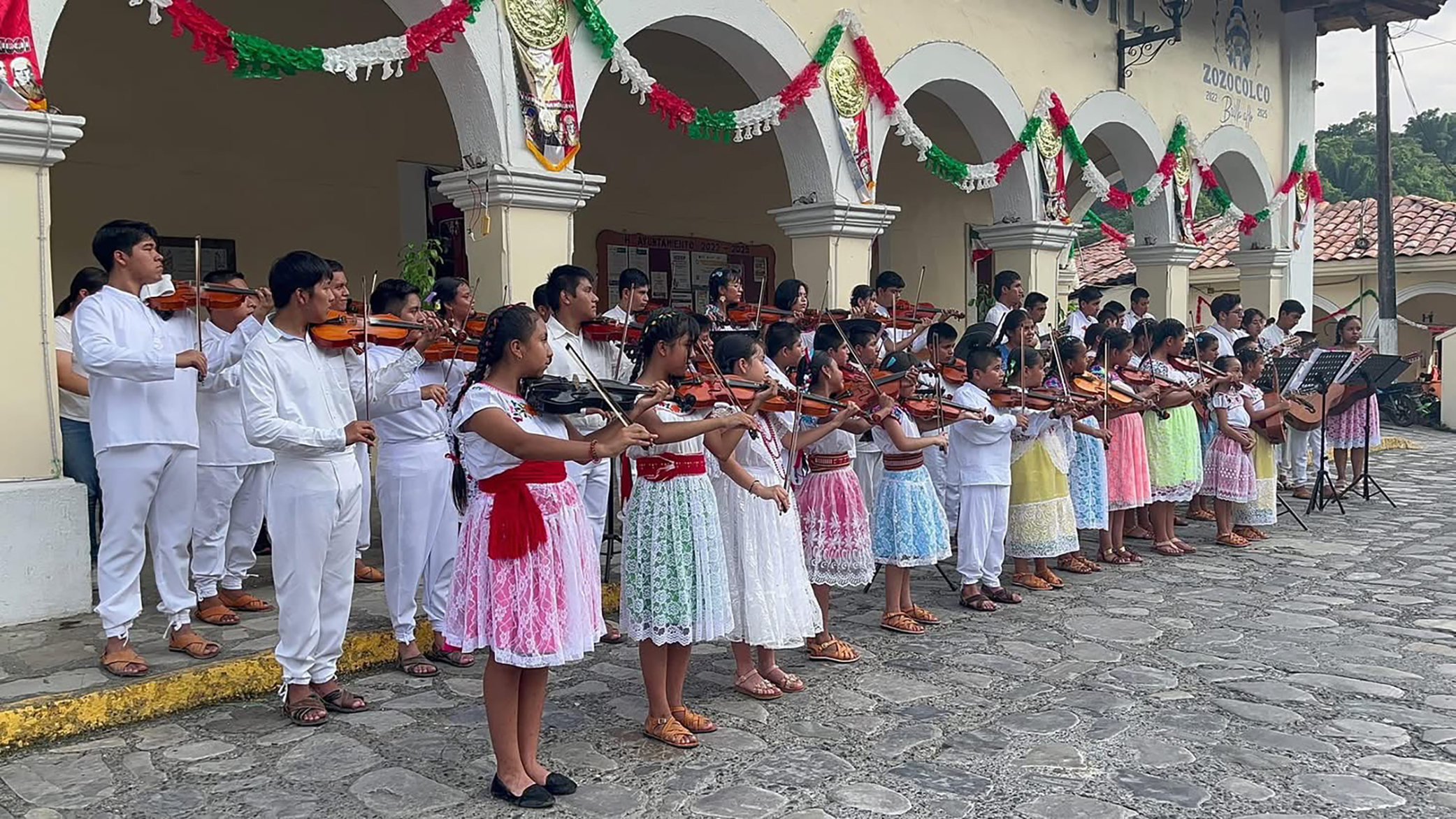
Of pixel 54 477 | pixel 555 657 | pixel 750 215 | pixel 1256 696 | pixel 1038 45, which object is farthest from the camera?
pixel 750 215

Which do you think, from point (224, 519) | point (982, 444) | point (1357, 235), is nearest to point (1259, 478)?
point (982, 444)

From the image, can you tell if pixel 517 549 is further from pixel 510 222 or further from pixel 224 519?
pixel 510 222

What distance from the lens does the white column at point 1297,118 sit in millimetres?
14852

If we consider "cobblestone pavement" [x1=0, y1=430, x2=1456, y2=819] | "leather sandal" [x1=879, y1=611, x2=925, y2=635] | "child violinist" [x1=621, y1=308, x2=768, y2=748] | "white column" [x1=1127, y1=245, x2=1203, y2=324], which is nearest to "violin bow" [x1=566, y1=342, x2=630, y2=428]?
"child violinist" [x1=621, y1=308, x2=768, y2=748]

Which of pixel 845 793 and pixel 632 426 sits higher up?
pixel 632 426

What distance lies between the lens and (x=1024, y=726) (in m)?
4.36

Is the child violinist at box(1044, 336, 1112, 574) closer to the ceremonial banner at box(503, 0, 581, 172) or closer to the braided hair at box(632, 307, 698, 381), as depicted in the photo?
the ceremonial banner at box(503, 0, 581, 172)

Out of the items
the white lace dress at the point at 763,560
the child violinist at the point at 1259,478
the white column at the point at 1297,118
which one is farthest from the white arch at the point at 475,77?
the white column at the point at 1297,118

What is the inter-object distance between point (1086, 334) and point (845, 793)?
16.7ft

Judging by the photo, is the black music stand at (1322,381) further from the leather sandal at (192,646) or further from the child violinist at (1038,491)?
the leather sandal at (192,646)

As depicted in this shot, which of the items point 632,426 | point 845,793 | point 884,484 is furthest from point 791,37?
point 845,793

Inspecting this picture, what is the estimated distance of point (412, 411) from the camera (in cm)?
502

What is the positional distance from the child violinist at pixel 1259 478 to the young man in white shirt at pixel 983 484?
284cm

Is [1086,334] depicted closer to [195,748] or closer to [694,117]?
[694,117]
